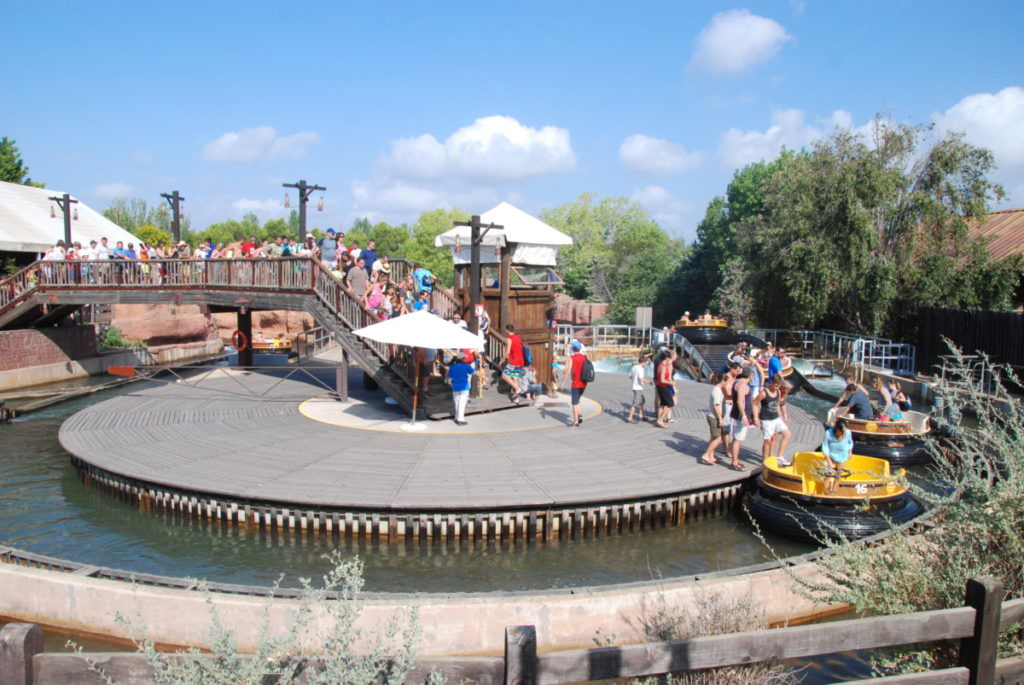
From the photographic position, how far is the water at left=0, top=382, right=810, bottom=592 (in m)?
10.2

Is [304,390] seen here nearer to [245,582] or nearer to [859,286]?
[245,582]

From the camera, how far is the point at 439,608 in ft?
25.5

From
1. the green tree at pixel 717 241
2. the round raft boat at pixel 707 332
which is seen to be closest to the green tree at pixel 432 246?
the green tree at pixel 717 241

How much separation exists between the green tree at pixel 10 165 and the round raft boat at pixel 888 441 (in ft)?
181

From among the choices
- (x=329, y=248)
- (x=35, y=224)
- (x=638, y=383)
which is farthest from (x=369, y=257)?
(x=35, y=224)

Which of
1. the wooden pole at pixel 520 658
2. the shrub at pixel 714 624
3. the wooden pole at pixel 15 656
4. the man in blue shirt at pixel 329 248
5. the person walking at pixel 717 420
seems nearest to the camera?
the wooden pole at pixel 15 656

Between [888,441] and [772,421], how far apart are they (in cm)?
483

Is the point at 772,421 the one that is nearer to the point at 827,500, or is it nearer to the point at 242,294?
the point at 827,500

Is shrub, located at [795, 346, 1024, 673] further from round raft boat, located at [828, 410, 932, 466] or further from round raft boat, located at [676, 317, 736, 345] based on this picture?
round raft boat, located at [676, 317, 736, 345]

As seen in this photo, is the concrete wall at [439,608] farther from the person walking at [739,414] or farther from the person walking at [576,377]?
the person walking at [576,377]

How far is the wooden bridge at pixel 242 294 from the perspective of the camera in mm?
17438

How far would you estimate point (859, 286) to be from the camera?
29797 mm

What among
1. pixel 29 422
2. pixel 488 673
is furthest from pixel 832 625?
pixel 29 422

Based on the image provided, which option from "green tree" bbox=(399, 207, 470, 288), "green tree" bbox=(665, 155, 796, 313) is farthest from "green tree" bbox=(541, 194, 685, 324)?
"green tree" bbox=(399, 207, 470, 288)
